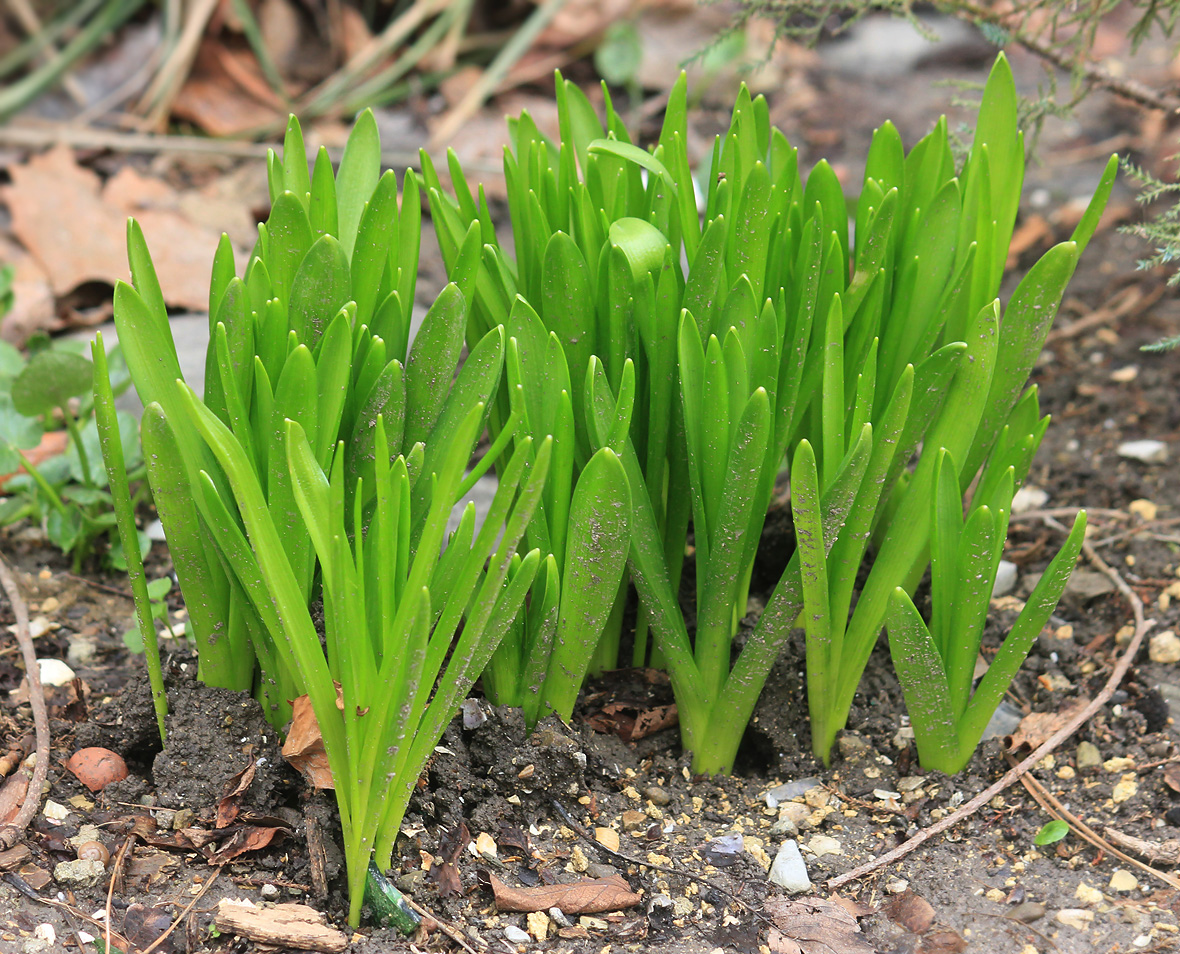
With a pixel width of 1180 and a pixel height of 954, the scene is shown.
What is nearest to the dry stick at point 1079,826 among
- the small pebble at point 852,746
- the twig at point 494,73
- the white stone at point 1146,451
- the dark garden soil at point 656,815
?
the dark garden soil at point 656,815

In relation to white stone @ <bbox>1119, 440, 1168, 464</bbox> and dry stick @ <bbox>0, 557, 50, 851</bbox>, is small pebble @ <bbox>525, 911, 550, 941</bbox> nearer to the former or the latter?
dry stick @ <bbox>0, 557, 50, 851</bbox>

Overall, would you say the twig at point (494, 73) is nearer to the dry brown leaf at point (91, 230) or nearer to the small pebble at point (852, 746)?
the dry brown leaf at point (91, 230)

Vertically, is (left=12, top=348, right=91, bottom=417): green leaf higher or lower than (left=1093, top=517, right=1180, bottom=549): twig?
higher

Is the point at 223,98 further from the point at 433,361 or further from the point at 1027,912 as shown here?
the point at 1027,912

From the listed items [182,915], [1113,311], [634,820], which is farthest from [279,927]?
[1113,311]

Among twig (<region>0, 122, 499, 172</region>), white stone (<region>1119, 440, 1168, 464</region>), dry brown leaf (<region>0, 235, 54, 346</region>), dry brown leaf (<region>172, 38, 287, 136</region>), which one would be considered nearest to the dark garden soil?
white stone (<region>1119, 440, 1168, 464</region>)
